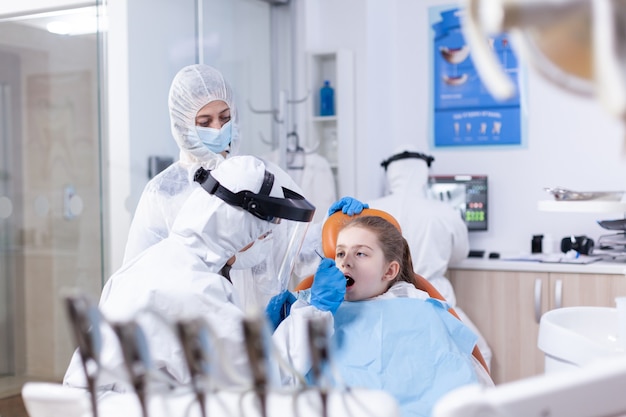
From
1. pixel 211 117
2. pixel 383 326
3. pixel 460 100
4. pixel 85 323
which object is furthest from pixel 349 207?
pixel 460 100

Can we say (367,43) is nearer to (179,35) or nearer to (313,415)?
(179,35)

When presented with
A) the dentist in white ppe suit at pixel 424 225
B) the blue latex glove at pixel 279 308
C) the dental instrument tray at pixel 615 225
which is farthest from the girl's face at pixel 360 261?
the dental instrument tray at pixel 615 225

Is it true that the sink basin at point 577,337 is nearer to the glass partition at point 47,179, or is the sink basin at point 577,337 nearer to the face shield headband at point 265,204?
the face shield headband at point 265,204

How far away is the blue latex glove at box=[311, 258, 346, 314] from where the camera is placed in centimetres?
187

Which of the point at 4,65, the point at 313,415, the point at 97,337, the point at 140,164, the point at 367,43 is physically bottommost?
the point at 313,415

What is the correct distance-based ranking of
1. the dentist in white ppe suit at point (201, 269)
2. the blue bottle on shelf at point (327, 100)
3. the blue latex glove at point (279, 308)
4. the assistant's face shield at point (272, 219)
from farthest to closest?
the blue bottle on shelf at point (327, 100), the blue latex glove at point (279, 308), the assistant's face shield at point (272, 219), the dentist in white ppe suit at point (201, 269)

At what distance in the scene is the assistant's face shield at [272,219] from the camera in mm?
1602

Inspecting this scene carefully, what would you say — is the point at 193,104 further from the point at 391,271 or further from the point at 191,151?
the point at 391,271

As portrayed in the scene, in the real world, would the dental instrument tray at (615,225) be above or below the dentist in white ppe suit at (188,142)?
below

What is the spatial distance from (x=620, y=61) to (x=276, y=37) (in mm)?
3907

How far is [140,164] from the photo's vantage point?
348 centimetres

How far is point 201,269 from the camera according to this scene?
1.62 m

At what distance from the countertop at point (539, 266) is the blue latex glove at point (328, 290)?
2007 millimetres

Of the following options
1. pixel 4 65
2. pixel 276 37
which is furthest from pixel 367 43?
pixel 4 65
